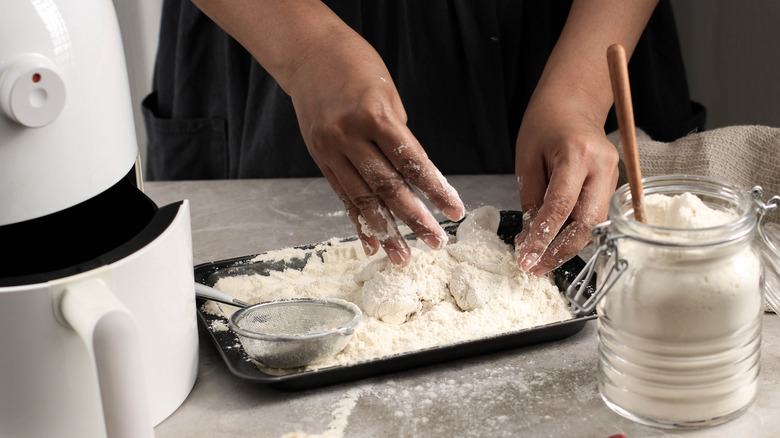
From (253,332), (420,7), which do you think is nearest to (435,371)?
(253,332)

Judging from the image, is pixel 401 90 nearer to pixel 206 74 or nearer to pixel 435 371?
pixel 206 74

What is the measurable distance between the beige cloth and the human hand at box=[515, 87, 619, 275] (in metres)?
0.20

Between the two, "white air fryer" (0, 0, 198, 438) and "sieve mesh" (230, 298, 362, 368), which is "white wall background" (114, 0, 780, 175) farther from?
"white air fryer" (0, 0, 198, 438)

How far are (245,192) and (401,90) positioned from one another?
329 millimetres

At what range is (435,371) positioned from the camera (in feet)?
2.68

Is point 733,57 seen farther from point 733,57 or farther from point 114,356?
point 114,356

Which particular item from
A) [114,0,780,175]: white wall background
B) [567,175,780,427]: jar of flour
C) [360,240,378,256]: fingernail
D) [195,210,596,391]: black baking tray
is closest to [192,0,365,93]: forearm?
[360,240,378,256]: fingernail

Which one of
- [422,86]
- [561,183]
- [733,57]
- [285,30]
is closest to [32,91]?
[285,30]

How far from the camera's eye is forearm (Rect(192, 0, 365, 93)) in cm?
98

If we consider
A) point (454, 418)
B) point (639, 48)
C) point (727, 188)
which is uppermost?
point (727, 188)

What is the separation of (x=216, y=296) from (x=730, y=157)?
755mm

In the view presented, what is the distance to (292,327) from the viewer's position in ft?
2.68

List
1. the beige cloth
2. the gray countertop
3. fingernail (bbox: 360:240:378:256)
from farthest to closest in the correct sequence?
the beige cloth
fingernail (bbox: 360:240:378:256)
the gray countertop

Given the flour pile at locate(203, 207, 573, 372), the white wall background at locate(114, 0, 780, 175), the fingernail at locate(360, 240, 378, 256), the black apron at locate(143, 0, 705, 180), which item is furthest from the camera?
the white wall background at locate(114, 0, 780, 175)
